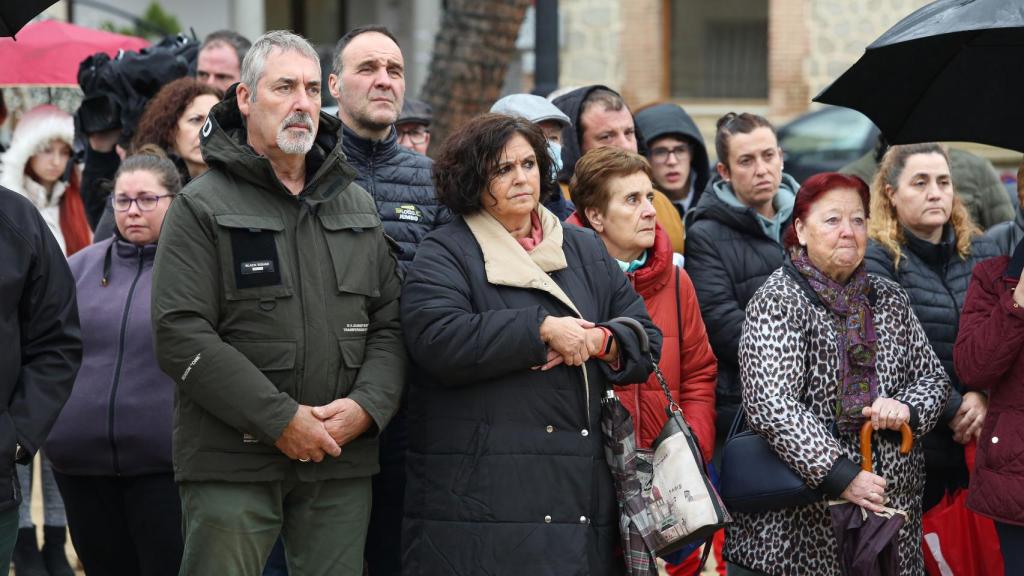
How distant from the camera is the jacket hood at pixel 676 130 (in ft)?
23.0

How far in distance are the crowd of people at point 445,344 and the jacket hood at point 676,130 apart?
874mm

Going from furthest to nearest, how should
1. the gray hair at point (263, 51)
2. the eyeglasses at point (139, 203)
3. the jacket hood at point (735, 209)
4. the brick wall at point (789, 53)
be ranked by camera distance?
the brick wall at point (789, 53), the jacket hood at point (735, 209), the eyeglasses at point (139, 203), the gray hair at point (263, 51)

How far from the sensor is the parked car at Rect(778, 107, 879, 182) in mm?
15172

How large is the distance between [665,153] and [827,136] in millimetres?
→ 9163

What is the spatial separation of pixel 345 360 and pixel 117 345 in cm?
106

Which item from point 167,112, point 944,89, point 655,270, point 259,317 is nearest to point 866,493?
point 655,270

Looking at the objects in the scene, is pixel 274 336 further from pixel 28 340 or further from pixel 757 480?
pixel 757 480

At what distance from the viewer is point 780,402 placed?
16.6ft

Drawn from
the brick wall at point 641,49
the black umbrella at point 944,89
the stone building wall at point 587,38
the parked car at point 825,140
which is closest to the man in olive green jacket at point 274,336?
the black umbrella at point 944,89

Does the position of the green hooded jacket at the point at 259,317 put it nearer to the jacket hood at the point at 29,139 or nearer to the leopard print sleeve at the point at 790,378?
the leopard print sleeve at the point at 790,378

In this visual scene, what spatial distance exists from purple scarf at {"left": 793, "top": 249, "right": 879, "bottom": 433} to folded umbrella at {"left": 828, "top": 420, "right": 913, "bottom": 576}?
0.08 metres

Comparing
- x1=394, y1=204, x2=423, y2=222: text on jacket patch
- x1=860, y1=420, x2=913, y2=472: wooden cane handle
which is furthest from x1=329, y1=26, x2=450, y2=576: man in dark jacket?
x1=860, y1=420, x2=913, y2=472: wooden cane handle

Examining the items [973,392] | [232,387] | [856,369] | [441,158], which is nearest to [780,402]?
[856,369]

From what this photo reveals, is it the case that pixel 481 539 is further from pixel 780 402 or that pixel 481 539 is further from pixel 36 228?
pixel 36 228
